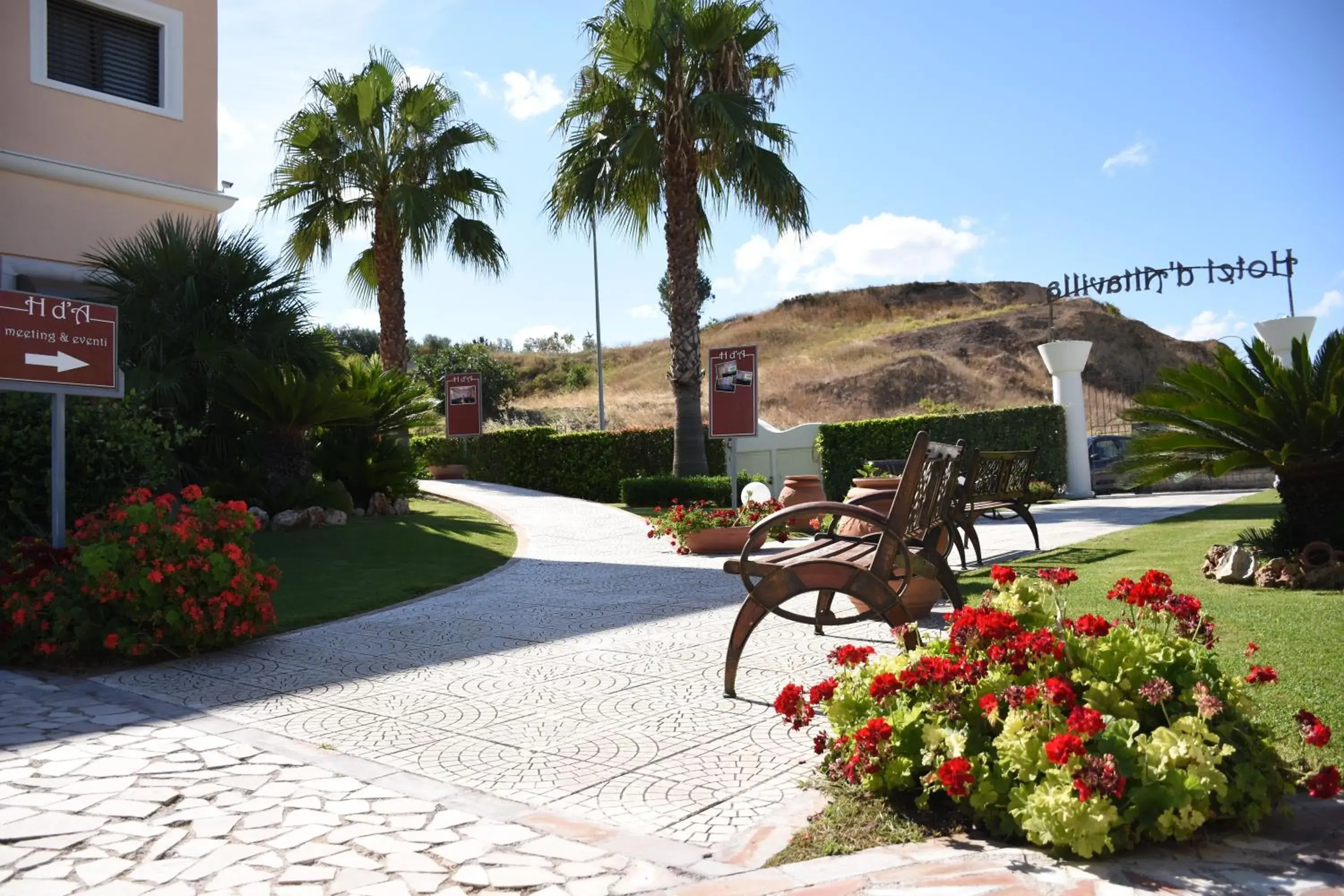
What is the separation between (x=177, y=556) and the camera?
5863 millimetres

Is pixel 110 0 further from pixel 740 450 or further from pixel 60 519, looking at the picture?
pixel 740 450

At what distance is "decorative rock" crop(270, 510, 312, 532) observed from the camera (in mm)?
12570

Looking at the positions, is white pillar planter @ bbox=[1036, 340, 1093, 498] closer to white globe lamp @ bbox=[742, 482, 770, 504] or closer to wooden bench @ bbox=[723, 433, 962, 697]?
white globe lamp @ bbox=[742, 482, 770, 504]

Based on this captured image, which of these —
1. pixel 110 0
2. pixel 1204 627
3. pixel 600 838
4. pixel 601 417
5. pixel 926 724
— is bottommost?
pixel 600 838

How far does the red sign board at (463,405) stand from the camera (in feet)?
75.6

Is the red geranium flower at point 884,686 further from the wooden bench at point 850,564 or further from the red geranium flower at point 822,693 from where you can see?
the wooden bench at point 850,564

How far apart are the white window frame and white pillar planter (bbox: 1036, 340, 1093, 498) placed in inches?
644

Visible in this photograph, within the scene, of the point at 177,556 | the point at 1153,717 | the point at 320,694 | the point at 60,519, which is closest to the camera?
the point at 1153,717

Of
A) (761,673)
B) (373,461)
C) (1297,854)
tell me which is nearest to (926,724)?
(1297,854)

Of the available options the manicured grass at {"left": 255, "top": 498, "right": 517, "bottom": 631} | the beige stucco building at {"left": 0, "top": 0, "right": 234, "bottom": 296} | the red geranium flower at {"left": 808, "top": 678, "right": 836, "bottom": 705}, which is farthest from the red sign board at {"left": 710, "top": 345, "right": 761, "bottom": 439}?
the red geranium flower at {"left": 808, "top": 678, "right": 836, "bottom": 705}

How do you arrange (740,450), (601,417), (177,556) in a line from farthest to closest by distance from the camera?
(601,417) < (740,450) < (177,556)

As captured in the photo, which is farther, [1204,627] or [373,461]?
[373,461]

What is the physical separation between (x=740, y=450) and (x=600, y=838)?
1891 cm

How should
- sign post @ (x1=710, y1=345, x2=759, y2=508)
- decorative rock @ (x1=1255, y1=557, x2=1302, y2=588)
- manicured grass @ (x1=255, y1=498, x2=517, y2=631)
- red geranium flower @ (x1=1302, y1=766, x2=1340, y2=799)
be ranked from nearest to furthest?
red geranium flower @ (x1=1302, y1=766, x2=1340, y2=799), decorative rock @ (x1=1255, y1=557, x2=1302, y2=588), manicured grass @ (x1=255, y1=498, x2=517, y2=631), sign post @ (x1=710, y1=345, x2=759, y2=508)
